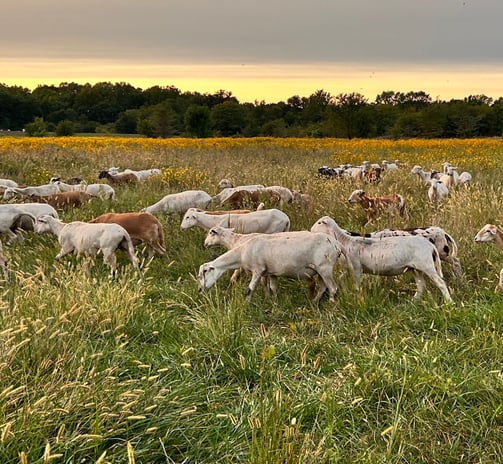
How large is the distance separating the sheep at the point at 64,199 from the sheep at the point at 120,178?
13.4 feet

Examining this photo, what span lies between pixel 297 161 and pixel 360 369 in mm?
19902

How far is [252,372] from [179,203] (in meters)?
7.64

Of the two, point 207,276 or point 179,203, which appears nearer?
point 207,276

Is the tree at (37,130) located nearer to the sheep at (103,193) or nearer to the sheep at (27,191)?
the sheep at (27,191)

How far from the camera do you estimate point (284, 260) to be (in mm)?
6910

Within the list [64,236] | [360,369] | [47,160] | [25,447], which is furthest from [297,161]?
[25,447]

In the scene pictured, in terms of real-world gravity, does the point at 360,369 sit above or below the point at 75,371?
below

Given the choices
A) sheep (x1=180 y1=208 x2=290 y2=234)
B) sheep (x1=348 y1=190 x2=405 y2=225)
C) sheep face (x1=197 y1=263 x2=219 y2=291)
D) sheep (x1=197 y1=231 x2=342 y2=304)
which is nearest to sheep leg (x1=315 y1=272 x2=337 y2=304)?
sheep (x1=197 y1=231 x2=342 y2=304)

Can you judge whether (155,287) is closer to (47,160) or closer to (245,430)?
(245,430)

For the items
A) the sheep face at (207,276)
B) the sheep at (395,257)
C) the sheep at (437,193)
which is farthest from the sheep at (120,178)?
the sheep at (395,257)

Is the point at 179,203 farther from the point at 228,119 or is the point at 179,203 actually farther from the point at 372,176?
the point at 228,119

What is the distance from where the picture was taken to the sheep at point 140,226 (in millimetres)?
9250

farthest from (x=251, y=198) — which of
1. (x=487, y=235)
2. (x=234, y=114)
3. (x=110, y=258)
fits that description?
(x=234, y=114)

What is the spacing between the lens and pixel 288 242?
695 centimetres
